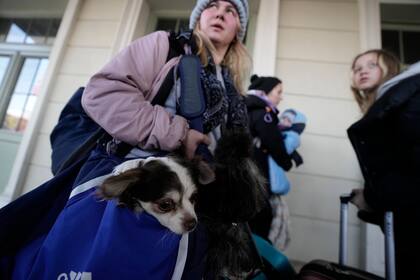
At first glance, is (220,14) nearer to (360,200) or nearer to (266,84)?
(266,84)

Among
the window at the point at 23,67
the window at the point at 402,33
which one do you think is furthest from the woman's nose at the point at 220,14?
the window at the point at 23,67

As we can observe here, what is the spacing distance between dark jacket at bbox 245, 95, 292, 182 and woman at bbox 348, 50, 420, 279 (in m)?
0.47

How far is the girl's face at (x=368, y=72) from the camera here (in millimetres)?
1325

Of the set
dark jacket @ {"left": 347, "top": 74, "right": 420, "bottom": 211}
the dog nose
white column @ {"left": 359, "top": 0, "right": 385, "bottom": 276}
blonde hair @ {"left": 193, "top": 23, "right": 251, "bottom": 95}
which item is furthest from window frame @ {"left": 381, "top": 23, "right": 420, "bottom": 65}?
the dog nose

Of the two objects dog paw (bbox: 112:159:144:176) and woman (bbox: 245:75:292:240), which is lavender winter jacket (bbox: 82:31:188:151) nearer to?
dog paw (bbox: 112:159:144:176)

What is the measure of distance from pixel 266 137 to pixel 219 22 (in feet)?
2.53

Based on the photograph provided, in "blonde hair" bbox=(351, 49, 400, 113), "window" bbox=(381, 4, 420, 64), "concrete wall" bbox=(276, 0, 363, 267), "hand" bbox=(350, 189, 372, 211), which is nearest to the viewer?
"hand" bbox=(350, 189, 372, 211)

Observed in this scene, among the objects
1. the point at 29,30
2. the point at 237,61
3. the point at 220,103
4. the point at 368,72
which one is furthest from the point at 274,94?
the point at 29,30

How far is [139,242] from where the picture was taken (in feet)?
1.67

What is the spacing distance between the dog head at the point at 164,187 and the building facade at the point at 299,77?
1560mm

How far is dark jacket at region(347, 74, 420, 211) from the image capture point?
2.96 ft

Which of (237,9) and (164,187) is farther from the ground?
(237,9)

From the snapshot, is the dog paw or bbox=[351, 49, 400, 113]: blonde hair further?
bbox=[351, 49, 400, 113]: blonde hair

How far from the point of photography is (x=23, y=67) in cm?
320
